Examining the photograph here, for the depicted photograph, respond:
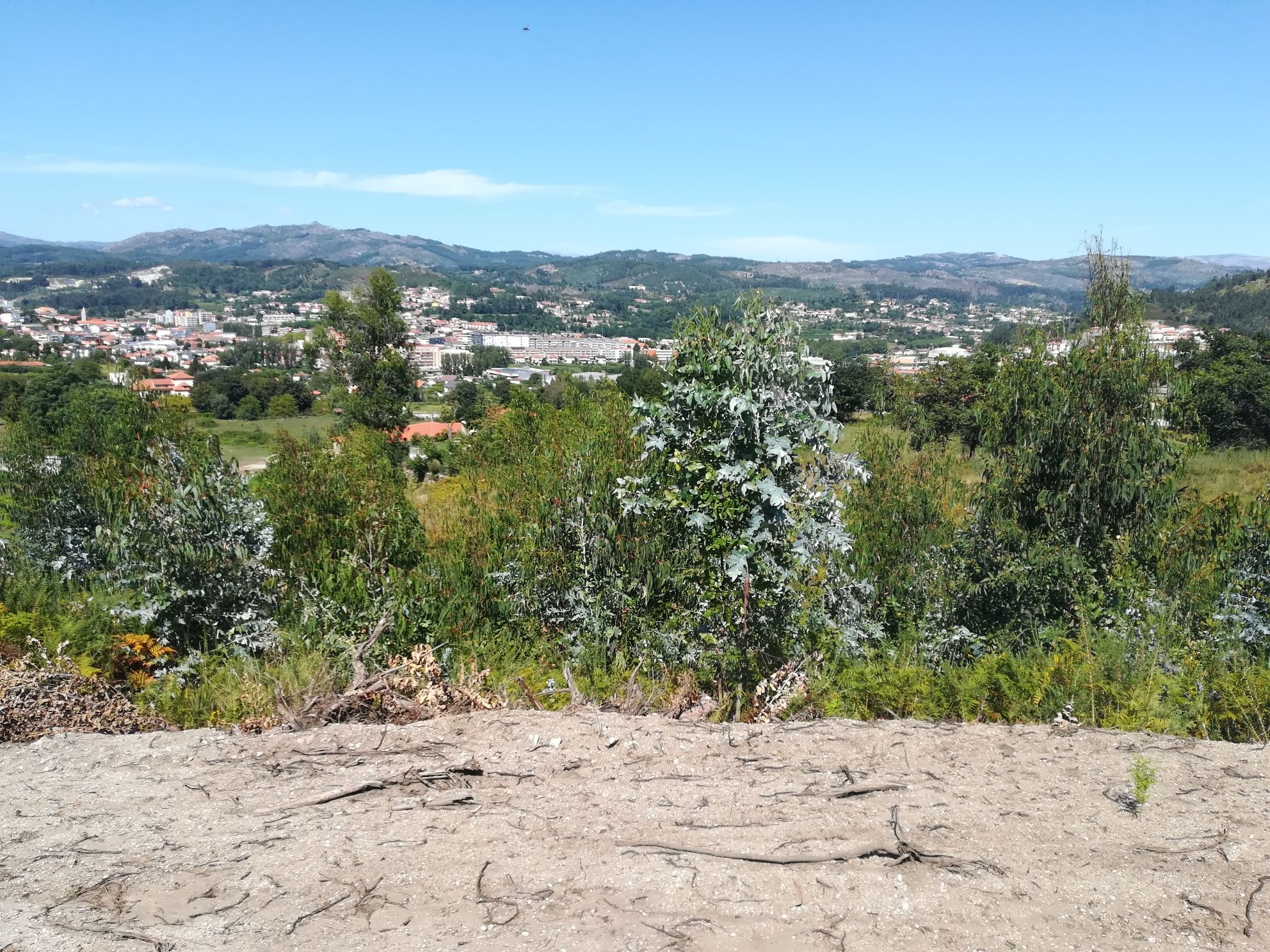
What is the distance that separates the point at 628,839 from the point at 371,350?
29294 mm

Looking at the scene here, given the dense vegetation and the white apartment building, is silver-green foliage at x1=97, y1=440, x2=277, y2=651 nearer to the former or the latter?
the dense vegetation

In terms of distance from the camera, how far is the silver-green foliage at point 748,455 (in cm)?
466

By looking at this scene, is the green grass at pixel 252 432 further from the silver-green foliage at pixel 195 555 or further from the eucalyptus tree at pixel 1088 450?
the eucalyptus tree at pixel 1088 450

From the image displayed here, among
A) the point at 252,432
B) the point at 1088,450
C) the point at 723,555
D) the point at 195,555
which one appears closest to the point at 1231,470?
the point at 1088,450

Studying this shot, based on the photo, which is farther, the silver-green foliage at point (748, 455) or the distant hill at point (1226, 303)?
the distant hill at point (1226, 303)

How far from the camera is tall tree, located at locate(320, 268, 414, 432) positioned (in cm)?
2955

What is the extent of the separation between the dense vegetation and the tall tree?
783 inches

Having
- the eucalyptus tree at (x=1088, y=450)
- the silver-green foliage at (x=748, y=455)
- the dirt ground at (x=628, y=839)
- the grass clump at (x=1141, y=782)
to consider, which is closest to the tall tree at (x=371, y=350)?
the eucalyptus tree at (x=1088, y=450)

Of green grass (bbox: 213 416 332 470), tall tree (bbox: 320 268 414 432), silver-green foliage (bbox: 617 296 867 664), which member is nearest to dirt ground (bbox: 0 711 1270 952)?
silver-green foliage (bbox: 617 296 867 664)

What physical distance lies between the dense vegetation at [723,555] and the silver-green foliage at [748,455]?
0.07 feet

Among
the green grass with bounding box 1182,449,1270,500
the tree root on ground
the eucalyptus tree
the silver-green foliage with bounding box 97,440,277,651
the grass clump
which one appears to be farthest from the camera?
the green grass with bounding box 1182,449,1270,500

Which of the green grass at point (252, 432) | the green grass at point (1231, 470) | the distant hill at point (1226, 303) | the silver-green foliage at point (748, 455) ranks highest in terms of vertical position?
the distant hill at point (1226, 303)

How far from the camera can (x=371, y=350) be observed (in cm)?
3016

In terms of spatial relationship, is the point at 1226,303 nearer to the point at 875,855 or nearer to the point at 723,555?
the point at 723,555
